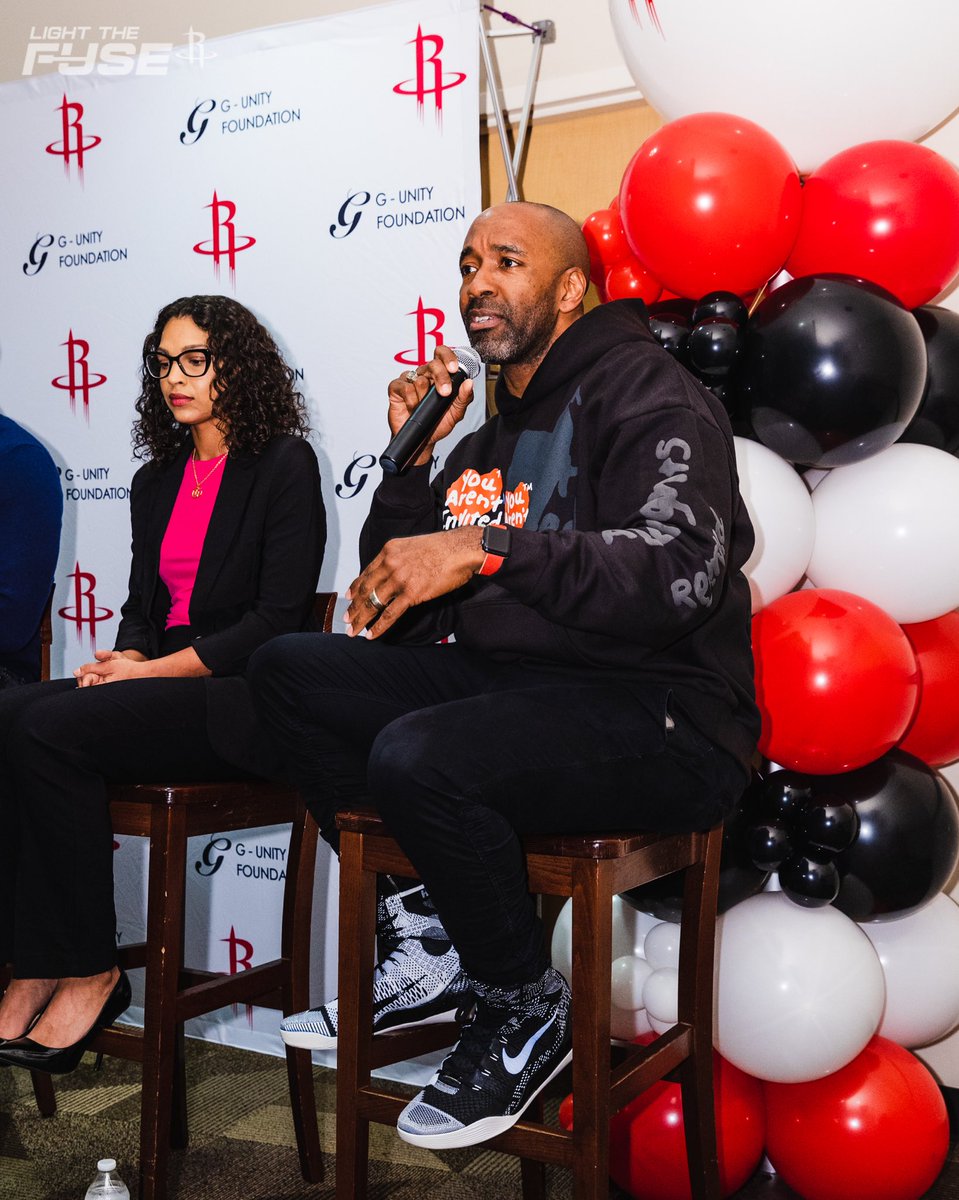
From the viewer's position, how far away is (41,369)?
2.73 meters

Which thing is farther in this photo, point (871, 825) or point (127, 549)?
point (127, 549)

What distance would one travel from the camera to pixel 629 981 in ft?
5.72

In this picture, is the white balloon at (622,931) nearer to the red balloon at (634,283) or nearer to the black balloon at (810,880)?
the black balloon at (810,880)

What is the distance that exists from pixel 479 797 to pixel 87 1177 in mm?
1004

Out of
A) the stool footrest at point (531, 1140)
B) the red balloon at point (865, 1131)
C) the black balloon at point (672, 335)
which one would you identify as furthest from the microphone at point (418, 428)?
the red balloon at point (865, 1131)

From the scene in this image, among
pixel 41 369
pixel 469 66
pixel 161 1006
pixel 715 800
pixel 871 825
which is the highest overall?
pixel 469 66

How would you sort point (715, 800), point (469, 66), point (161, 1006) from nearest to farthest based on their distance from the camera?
point (715, 800), point (161, 1006), point (469, 66)

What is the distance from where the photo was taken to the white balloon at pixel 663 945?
1.71m

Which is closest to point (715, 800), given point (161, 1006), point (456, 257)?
point (161, 1006)

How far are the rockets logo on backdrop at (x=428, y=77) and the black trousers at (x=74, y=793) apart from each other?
1.29 metres

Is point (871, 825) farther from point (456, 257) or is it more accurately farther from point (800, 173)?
point (456, 257)

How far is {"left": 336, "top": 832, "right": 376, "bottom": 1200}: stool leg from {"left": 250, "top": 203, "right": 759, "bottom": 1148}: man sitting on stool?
5cm

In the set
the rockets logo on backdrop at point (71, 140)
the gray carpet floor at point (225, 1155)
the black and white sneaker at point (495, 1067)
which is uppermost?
the rockets logo on backdrop at point (71, 140)

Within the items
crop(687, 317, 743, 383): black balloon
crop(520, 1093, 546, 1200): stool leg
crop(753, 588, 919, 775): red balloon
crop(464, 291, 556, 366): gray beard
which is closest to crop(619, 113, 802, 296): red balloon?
crop(687, 317, 743, 383): black balloon
